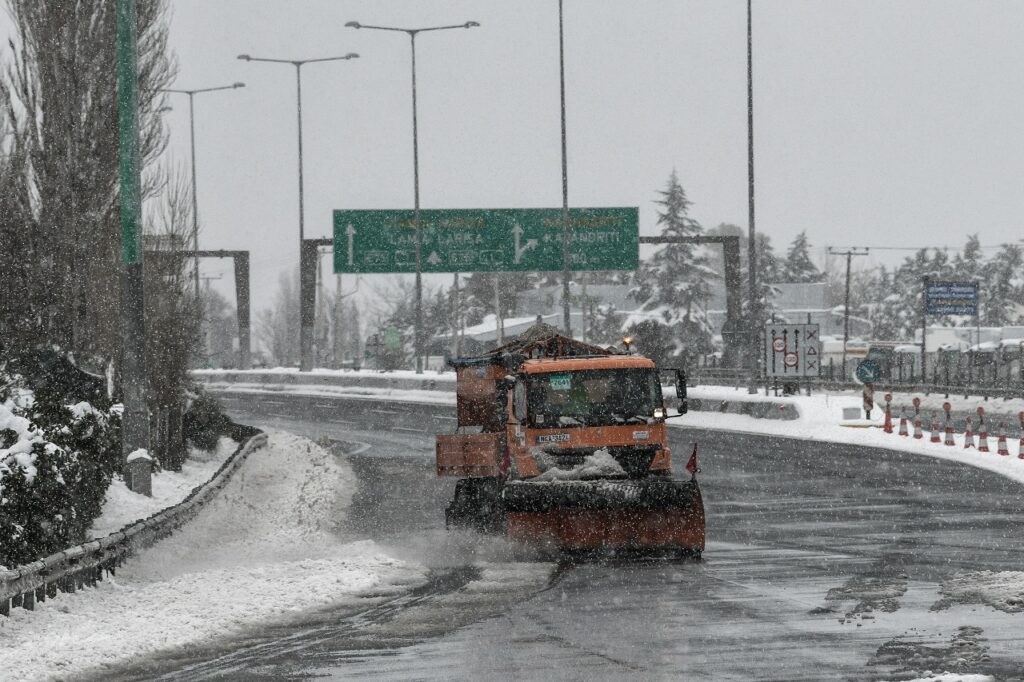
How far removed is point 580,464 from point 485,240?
130 feet

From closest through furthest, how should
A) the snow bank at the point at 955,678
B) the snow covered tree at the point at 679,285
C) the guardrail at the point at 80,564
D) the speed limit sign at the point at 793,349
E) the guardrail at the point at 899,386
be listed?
the snow bank at the point at 955,678, the guardrail at the point at 80,564, the speed limit sign at the point at 793,349, the guardrail at the point at 899,386, the snow covered tree at the point at 679,285

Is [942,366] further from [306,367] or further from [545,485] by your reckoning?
[545,485]

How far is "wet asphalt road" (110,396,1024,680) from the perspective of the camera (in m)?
9.28

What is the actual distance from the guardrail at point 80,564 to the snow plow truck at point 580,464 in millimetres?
3406

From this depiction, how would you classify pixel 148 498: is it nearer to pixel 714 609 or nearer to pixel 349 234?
pixel 714 609

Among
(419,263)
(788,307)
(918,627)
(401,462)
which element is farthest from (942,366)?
(788,307)

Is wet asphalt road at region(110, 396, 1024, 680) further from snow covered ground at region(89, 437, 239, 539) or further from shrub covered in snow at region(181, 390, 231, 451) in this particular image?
shrub covered in snow at region(181, 390, 231, 451)

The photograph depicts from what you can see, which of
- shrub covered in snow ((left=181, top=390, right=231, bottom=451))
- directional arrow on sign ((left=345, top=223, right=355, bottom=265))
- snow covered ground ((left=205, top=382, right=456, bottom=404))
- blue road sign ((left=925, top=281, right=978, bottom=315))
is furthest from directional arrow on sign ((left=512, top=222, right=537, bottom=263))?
blue road sign ((left=925, top=281, right=978, bottom=315))

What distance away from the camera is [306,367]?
68438 millimetres

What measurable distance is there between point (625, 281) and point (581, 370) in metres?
139

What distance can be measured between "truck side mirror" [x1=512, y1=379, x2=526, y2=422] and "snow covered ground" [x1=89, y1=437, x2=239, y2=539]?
4216mm

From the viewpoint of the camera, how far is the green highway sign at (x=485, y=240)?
178 feet

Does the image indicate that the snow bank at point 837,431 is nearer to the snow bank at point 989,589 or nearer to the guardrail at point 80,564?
the snow bank at point 989,589

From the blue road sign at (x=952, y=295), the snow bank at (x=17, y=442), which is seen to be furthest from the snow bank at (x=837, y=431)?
the blue road sign at (x=952, y=295)
